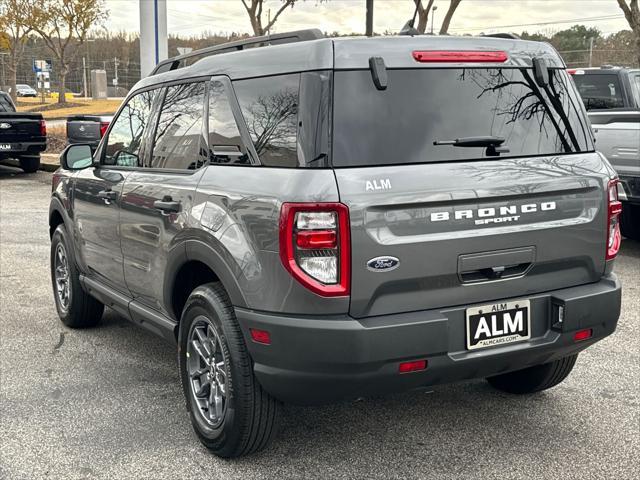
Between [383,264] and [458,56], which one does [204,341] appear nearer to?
[383,264]

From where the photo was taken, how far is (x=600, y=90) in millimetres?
9984

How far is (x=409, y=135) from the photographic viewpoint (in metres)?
2.95

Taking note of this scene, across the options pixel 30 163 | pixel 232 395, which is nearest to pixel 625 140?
pixel 232 395

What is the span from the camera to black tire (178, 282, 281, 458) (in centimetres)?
313

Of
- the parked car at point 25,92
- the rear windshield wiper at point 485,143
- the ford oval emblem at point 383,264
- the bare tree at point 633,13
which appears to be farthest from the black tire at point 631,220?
the parked car at point 25,92

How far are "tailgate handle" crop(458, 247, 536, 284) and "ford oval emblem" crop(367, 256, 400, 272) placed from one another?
298 mm

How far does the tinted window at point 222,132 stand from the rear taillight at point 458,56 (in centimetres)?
86

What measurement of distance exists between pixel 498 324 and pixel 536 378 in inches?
43.9

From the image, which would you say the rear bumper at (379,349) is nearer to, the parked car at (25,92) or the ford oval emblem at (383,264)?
the ford oval emblem at (383,264)

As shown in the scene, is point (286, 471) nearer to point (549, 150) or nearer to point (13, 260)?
point (549, 150)

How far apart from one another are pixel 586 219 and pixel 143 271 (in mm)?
2305

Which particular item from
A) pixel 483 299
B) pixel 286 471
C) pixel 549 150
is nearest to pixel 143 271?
pixel 286 471

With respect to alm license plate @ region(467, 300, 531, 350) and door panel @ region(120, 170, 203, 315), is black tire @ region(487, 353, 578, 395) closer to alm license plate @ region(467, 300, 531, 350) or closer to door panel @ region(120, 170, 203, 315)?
alm license plate @ region(467, 300, 531, 350)

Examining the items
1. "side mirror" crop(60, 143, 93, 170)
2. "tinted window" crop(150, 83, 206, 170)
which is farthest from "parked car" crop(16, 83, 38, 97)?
"tinted window" crop(150, 83, 206, 170)
